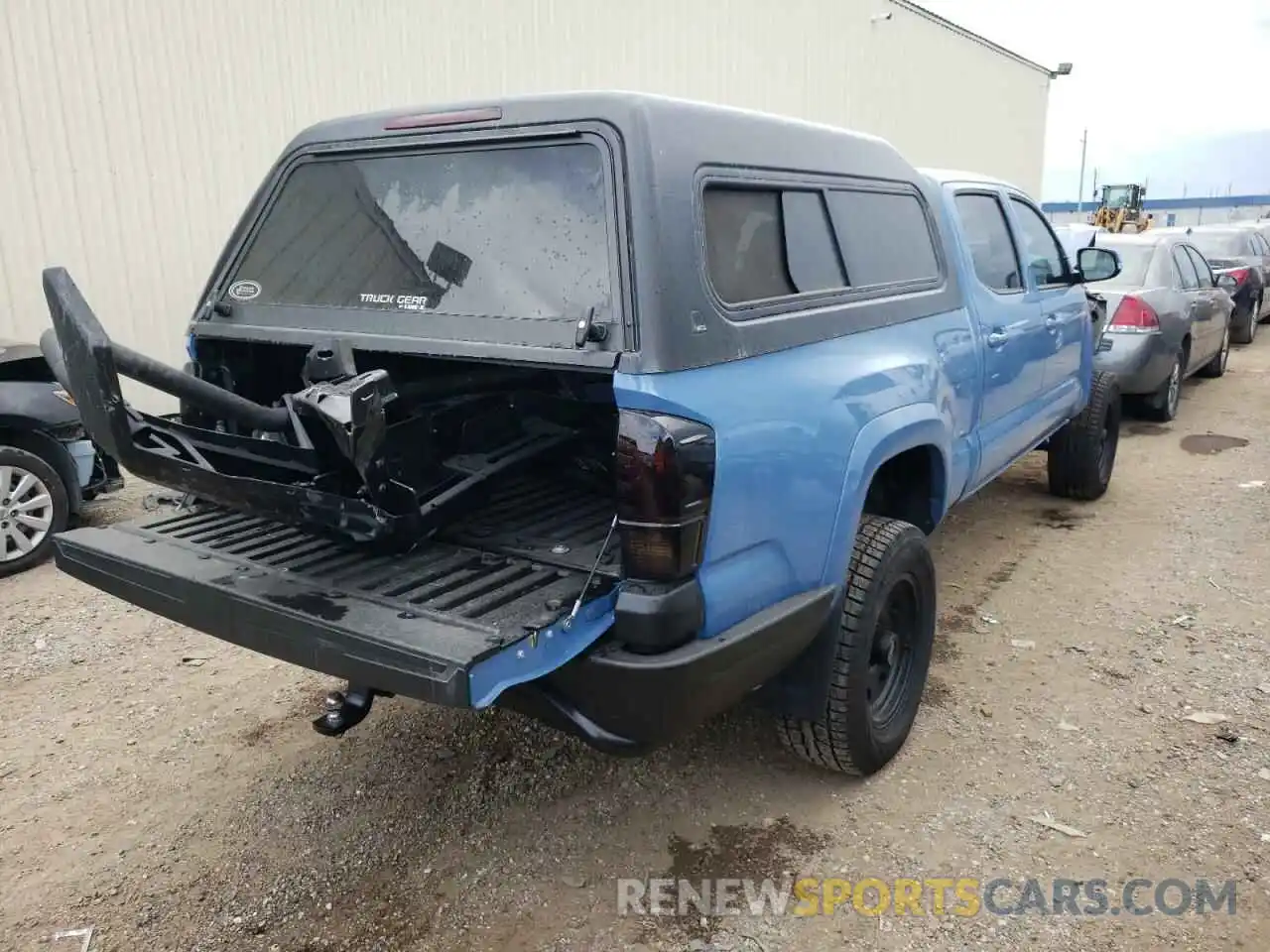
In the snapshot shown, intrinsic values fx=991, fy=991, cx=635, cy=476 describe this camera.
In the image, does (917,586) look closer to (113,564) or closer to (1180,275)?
(113,564)

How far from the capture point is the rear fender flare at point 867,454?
2836mm

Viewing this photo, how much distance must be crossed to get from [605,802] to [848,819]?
78 centimetres

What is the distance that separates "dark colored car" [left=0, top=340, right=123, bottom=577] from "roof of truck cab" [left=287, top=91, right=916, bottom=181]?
2923 mm

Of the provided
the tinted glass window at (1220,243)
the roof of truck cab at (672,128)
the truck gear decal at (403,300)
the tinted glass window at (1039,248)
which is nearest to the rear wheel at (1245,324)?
the tinted glass window at (1220,243)

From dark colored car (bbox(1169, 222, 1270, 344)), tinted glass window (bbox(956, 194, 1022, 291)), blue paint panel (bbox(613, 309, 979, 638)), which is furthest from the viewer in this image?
dark colored car (bbox(1169, 222, 1270, 344))

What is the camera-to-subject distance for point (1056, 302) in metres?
5.20

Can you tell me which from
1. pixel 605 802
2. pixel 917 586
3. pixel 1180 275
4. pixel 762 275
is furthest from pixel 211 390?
pixel 1180 275

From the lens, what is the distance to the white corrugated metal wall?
6.88 metres

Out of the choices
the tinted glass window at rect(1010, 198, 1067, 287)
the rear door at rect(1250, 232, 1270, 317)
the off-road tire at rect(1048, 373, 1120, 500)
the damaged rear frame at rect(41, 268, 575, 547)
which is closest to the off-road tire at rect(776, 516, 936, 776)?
the damaged rear frame at rect(41, 268, 575, 547)

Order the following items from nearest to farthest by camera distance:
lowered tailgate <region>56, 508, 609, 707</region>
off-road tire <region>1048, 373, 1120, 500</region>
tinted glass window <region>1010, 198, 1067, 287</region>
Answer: lowered tailgate <region>56, 508, 609, 707</region> → tinted glass window <region>1010, 198, 1067, 287</region> → off-road tire <region>1048, 373, 1120, 500</region>

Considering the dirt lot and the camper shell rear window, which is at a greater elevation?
the camper shell rear window

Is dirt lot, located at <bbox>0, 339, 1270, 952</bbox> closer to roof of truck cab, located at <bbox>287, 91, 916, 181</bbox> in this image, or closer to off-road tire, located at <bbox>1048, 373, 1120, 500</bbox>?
off-road tire, located at <bbox>1048, 373, 1120, 500</bbox>

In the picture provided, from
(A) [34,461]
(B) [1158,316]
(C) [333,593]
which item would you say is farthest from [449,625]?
(B) [1158,316]

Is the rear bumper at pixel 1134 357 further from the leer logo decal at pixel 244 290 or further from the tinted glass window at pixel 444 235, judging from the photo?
the leer logo decal at pixel 244 290
